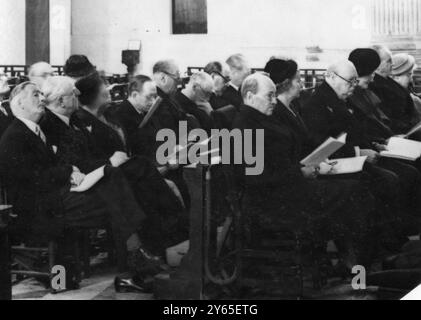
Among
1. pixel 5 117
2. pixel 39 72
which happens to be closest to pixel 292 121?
pixel 5 117

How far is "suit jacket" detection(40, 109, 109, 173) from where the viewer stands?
4.71 m

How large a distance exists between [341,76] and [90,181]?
1.75 metres

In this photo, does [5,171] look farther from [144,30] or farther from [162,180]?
[144,30]

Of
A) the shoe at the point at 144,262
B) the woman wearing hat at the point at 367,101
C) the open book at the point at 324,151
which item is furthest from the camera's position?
the woman wearing hat at the point at 367,101

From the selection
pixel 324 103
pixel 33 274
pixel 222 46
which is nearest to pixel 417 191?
pixel 324 103

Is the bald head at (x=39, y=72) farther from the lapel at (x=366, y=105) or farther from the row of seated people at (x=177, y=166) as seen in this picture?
the lapel at (x=366, y=105)

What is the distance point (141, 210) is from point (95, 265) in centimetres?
82

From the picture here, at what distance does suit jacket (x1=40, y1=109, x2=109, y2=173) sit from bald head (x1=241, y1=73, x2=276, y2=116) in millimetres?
1126

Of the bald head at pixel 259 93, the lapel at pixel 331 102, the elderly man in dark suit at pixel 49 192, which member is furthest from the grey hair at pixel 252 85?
the elderly man in dark suit at pixel 49 192

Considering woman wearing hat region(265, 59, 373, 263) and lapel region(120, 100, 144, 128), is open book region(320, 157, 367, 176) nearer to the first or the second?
woman wearing hat region(265, 59, 373, 263)

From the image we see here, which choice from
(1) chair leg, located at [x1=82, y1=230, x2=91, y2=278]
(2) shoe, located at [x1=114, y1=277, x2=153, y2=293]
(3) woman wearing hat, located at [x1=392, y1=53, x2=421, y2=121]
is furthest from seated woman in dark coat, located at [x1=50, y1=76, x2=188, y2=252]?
(3) woman wearing hat, located at [x1=392, y1=53, x2=421, y2=121]

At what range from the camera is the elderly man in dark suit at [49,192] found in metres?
4.48

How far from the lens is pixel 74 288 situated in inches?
180

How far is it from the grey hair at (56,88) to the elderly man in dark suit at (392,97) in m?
2.24
